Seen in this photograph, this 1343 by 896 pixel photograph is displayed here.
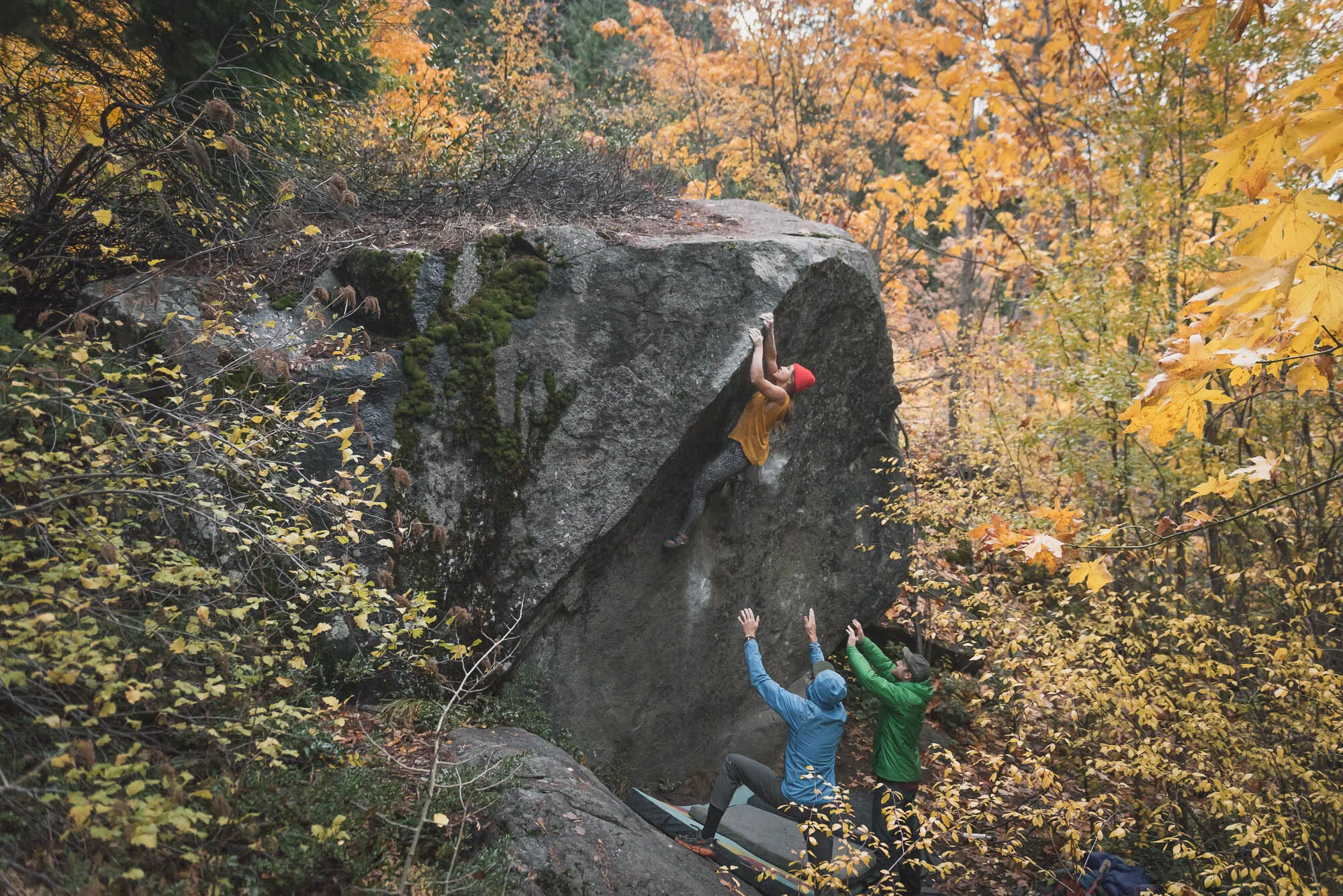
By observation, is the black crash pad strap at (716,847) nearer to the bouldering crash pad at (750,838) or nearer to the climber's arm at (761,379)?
the bouldering crash pad at (750,838)

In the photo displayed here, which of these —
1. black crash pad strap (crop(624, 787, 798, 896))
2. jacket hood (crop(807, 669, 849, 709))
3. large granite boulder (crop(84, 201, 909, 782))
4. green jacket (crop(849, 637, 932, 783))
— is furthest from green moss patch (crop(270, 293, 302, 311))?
green jacket (crop(849, 637, 932, 783))

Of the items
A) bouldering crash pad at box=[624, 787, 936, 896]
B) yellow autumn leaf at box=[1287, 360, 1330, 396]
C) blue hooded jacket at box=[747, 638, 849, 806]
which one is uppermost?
yellow autumn leaf at box=[1287, 360, 1330, 396]

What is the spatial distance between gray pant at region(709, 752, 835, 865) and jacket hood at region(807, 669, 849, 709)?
2.47 feet

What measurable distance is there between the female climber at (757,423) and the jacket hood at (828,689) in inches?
63.1

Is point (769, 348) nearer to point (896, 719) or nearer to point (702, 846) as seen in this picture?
point (896, 719)

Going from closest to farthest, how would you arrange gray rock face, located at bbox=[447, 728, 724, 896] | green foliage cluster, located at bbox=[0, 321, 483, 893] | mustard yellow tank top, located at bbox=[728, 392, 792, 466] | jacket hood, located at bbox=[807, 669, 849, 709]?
green foliage cluster, located at bbox=[0, 321, 483, 893] → gray rock face, located at bbox=[447, 728, 724, 896] → jacket hood, located at bbox=[807, 669, 849, 709] → mustard yellow tank top, located at bbox=[728, 392, 792, 466]

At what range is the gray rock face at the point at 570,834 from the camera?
388 cm

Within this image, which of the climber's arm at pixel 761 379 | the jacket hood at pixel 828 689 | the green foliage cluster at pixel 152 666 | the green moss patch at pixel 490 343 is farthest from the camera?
the climber's arm at pixel 761 379

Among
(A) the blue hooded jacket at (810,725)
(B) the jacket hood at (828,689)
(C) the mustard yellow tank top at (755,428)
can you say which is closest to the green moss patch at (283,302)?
(C) the mustard yellow tank top at (755,428)

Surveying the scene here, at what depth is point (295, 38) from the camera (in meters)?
5.65

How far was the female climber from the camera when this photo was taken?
600 centimetres

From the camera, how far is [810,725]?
17.8 feet

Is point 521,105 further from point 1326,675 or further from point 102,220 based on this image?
point 1326,675

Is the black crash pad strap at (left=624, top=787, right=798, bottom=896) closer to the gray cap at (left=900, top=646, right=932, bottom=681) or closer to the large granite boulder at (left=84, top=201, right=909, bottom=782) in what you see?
the large granite boulder at (left=84, top=201, right=909, bottom=782)
